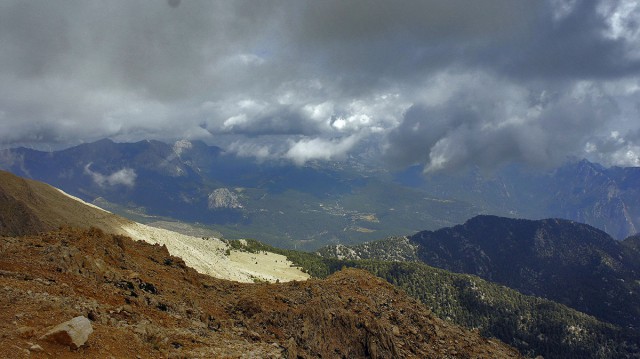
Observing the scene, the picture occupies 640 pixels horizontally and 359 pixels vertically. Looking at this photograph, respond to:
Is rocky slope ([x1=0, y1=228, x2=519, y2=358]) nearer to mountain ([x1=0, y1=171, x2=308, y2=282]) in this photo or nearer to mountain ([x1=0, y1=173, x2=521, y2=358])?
mountain ([x1=0, y1=173, x2=521, y2=358])

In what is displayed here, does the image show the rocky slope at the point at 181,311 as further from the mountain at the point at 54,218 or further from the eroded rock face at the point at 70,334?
the mountain at the point at 54,218

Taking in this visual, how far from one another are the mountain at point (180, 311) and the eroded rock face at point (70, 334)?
10 cm

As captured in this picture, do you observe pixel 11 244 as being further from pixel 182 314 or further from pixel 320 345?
pixel 320 345

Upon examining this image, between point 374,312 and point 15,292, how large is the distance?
28.4m

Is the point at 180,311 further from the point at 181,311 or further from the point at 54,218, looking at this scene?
the point at 54,218

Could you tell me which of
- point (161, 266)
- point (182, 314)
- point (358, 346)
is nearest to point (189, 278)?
point (161, 266)

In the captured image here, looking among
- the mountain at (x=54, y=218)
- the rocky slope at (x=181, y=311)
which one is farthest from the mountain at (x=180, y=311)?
the mountain at (x=54, y=218)

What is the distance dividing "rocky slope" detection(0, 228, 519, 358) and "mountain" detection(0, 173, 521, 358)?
8cm

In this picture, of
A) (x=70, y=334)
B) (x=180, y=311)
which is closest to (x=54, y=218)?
(x=180, y=311)

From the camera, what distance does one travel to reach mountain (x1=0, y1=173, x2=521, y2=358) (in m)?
19.6

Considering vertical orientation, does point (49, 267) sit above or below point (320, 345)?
above

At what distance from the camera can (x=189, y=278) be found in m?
38.0

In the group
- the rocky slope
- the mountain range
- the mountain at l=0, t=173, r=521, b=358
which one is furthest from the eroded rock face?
the mountain range

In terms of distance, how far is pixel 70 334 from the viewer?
17.4 m
